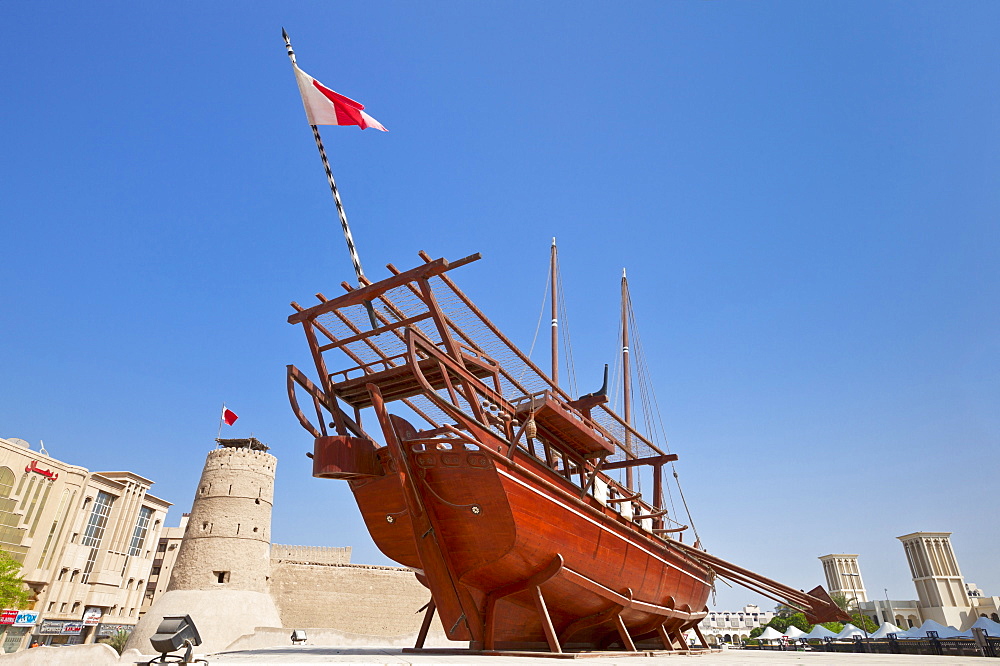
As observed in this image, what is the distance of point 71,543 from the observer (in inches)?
1321

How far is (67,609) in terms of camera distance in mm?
33219

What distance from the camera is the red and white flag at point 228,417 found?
1190 inches

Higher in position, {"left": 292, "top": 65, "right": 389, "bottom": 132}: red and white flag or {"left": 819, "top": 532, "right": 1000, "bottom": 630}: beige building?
{"left": 292, "top": 65, "right": 389, "bottom": 132}: red and white flag

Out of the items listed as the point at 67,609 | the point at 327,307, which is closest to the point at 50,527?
the point at 67,609

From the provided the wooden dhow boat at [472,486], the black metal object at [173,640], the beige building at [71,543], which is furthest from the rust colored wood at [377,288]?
the beige building at [71,543]

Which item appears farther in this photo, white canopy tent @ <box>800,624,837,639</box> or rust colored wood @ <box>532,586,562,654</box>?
white canopy tent @ <box>800,624,837,639</box>

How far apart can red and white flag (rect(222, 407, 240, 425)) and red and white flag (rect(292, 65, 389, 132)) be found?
23.3 meters

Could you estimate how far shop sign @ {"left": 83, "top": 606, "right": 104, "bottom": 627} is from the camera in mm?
34406

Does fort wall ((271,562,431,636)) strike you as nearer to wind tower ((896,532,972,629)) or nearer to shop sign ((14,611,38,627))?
shop sign ((14,611,38,627))

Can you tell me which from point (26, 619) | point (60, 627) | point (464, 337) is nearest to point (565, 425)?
point (464, 337)

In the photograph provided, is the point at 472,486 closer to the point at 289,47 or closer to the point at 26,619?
the point at 289,47

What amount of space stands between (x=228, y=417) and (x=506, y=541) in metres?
23.8

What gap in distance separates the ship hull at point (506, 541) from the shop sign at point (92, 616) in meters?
32.2

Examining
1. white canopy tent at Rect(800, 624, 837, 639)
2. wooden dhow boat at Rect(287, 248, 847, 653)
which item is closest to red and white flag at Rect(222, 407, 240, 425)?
wooden dhow boat at Rect(287, 248, 847, 653)
